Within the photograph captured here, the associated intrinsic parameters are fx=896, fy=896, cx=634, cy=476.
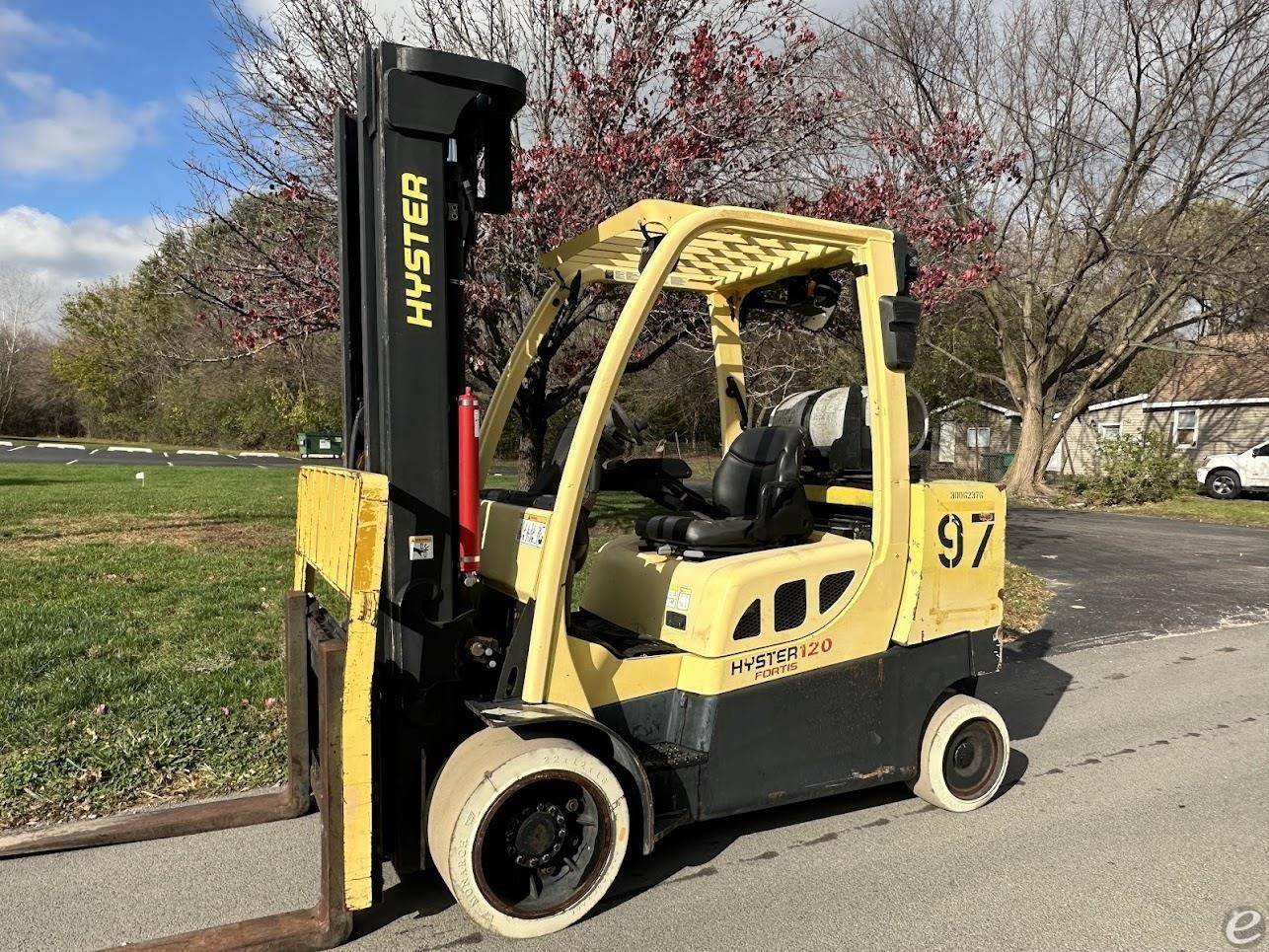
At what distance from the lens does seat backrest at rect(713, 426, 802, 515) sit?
13.5ft

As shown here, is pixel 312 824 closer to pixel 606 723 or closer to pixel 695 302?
pixel 606 723

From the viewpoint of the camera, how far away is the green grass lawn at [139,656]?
4480 millimetres

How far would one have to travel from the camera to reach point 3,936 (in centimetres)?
315

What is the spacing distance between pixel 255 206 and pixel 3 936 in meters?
9.28

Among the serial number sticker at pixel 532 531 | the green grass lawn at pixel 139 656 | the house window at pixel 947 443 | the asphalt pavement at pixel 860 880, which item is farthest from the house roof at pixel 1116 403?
the serial number sticker at pixel 532 531

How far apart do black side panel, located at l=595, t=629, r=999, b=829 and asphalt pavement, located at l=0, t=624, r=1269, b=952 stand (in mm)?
296

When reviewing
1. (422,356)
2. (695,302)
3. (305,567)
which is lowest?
(305,567)

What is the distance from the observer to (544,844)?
3.25 m

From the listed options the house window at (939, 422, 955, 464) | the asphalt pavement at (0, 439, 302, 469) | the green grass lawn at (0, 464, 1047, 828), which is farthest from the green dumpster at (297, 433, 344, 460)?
the green grass lawn at (0, 464, 1047, 828)

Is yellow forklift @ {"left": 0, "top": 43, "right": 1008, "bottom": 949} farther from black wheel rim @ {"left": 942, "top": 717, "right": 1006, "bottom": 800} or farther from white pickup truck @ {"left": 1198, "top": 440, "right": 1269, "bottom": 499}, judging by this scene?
white pickup truck @ {"left": 1198, "top": 440, "right": 1269, "bottom": 499}

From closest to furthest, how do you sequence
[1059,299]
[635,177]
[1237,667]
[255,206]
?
[1237,667] → [635,177] → [255,206] → [1059,299]

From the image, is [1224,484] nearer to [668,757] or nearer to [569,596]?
[668,757]

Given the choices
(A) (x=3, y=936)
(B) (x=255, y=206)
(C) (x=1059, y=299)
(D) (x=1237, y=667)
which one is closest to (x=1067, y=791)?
(D) (x=1237, y=667)

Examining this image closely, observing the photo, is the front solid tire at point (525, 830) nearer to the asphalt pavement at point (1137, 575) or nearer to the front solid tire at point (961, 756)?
the front solid tire at point (961, 756)
